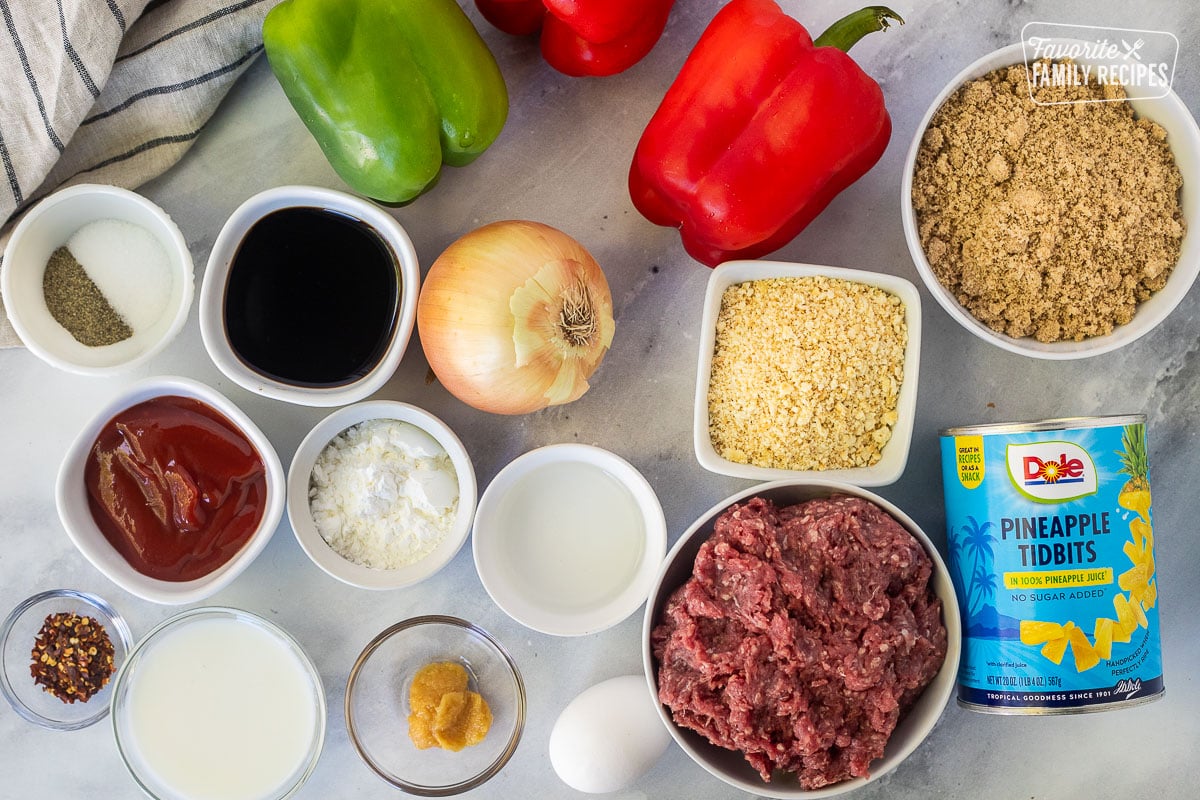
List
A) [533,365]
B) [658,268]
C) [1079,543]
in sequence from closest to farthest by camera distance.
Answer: [1079,543] → [533,365] → [658,268]

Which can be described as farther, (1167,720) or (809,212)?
(1167,720)

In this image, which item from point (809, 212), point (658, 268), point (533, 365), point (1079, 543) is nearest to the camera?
point (1079, 543)

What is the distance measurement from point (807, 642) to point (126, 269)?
1.21 meters

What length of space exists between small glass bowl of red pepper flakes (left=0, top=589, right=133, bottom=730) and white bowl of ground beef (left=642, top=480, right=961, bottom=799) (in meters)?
0.94

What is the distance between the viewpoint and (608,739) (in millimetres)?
1483

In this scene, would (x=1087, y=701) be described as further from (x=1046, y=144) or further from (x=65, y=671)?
(x=65, y=671)

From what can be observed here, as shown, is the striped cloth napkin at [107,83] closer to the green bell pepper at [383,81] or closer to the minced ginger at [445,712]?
the green bell pepper at [383,81]

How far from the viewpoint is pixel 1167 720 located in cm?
170

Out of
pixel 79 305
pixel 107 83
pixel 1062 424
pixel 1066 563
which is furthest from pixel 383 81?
pixel 1066 563

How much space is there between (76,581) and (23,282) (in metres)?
0.53

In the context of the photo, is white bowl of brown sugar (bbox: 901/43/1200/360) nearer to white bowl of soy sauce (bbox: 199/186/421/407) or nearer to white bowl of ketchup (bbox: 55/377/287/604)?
white bowl of soy sauce (bbox: 199/186/421/407)

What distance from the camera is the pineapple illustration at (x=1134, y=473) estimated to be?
4.38 ft

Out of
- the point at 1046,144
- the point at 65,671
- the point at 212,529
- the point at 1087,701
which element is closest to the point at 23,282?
the point at 212,529

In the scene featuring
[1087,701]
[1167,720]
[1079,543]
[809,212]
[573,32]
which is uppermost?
[573,32]
